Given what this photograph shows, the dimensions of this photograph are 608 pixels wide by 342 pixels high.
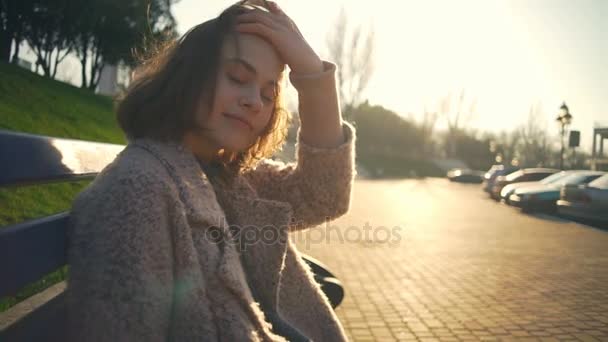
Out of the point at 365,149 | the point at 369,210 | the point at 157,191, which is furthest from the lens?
the point at 365,149

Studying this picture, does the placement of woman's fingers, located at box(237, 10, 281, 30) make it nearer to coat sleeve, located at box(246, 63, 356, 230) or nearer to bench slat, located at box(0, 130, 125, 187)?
coat sleeve, located at box(246, 63, 356, 230)

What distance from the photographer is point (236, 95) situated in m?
1.38

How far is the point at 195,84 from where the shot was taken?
1328mm

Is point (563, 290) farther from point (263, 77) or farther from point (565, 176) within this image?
point (565, 176)

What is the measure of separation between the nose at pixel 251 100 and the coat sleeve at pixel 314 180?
0.74 ft

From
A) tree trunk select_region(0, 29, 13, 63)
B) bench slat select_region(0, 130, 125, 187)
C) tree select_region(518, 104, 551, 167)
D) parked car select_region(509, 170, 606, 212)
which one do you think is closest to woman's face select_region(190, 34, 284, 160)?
bench slat select_region(0, 130, 125, 187)

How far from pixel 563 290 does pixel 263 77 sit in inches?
199

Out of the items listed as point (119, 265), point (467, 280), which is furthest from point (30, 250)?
point (467, 280)

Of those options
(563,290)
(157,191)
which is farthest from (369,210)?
(157,191)

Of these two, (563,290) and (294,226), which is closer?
(294,226)

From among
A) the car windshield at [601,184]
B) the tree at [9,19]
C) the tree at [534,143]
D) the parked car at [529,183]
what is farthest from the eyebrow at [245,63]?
the tree at [534,143]

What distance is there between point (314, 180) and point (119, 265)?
2.98 ft

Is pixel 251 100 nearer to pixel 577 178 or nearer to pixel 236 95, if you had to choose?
pixel 236 95

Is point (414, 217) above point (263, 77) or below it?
below
